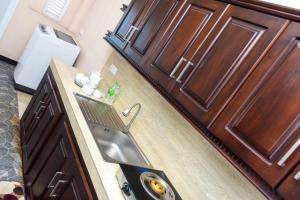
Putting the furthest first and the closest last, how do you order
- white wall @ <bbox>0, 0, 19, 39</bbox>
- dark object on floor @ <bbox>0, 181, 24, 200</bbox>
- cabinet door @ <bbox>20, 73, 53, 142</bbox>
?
white wall @ <bbox>0, 0, 19, 39</bbox>
cabinet door @ <bbox>20, 73, 53, 142</bbox>
dark object on floor @ <bbox>0, 181, 24, 200</bbox>

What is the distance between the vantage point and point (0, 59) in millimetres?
4043

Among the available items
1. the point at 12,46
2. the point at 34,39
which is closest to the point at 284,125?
the point at 34,39

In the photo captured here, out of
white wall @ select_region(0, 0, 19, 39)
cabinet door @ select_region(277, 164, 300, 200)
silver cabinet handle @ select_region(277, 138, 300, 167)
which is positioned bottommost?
white wall @ select_region(0, 0, 19, 39)

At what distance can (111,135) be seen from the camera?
2.05 meters

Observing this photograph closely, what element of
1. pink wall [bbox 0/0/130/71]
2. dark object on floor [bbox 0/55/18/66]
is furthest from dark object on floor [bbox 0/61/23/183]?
pink wall [bbox 0/0/130/71]

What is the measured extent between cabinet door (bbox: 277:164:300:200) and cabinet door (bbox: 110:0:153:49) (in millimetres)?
1542

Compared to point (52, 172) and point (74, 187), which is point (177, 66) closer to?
point (74, 187)

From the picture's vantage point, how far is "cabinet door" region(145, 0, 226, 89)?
4.66 ft

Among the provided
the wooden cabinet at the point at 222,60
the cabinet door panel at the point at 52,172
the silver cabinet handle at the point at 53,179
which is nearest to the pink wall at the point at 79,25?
the cabinet door panel at the point at 52,172

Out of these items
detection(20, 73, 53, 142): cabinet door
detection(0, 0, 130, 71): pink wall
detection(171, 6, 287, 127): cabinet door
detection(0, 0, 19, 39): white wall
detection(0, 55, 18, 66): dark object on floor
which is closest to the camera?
detection(171, 6, 287, 127): cabinet door

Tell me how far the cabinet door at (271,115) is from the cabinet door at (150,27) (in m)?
0.85

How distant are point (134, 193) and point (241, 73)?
0.76 meters

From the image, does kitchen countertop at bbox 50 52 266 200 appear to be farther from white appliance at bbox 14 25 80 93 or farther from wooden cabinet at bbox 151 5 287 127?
white appliance at bbox 14 25 80 93

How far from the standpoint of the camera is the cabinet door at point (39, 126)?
82.5 inches
